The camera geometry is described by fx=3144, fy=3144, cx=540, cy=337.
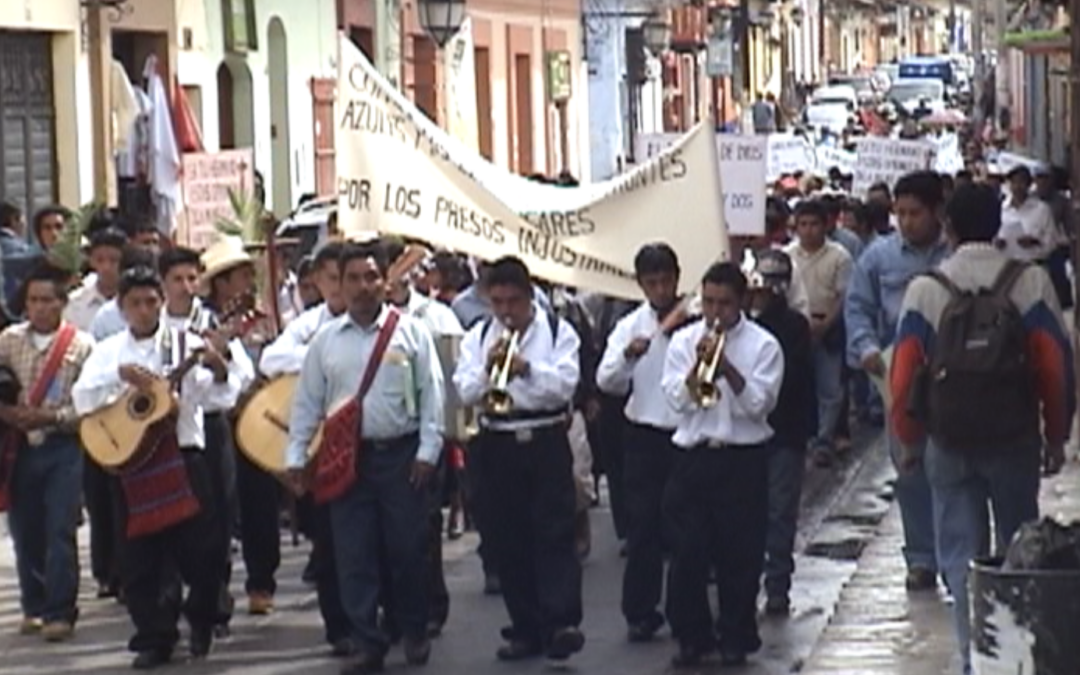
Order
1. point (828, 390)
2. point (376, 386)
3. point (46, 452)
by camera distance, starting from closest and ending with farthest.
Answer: point (376, 386)
point (46, 452)
point (828, 390)

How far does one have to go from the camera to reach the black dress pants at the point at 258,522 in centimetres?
1441

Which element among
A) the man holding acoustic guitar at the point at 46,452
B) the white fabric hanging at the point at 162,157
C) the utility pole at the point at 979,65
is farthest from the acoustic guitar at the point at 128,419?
the utility pole at the point at 979,65

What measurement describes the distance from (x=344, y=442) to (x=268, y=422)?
1.06 m

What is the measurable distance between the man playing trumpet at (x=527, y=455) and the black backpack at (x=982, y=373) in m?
2.31

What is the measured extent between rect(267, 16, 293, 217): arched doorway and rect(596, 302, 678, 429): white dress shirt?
17.2m

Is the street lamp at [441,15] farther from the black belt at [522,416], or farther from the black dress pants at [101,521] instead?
the black belt at [522,416]

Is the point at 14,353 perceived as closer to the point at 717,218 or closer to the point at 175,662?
the point at 175,662

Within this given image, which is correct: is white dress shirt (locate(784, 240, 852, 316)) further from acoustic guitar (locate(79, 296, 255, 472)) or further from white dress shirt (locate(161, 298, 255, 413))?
acoustic guitar (locate(79, 296, 255, 472))

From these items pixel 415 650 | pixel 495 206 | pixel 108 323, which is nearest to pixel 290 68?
pixel 108 323

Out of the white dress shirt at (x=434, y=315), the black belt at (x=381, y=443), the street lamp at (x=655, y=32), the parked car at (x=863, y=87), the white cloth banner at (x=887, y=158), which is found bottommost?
the black belt at (x=381, y=443)

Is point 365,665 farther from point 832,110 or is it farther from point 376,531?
point 832,110

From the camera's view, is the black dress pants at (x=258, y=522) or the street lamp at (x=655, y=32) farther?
the street lamp at (x=655, y=32)

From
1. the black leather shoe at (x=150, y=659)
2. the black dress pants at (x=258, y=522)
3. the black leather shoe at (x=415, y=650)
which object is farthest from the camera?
the black dress pants at (x=258, y=522)

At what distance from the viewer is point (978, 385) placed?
1076 centimetres
